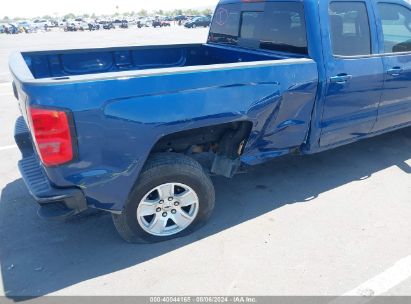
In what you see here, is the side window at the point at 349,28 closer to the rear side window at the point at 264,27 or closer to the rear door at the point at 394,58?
the rear door at the point at 394,58

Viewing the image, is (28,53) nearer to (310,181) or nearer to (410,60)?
(310,181)

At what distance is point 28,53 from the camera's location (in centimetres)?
355

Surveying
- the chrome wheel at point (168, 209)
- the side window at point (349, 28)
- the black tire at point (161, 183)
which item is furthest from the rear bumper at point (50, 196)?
the side window at point (349, 28)

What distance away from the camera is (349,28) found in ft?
11.7

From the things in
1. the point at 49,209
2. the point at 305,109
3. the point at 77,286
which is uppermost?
the point at 305,109

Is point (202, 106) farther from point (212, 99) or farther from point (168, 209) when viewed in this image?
point (168, 209)

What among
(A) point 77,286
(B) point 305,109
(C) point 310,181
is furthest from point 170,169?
(C) point 310,181

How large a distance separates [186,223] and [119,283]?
2.51 feet

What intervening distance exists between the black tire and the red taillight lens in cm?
62

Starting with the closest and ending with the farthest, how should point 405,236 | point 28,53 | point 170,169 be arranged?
point 170,169, point 405,236, point 28,53

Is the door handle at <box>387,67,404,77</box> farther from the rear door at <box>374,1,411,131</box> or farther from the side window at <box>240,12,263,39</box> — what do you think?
the side window at <box>240,12,263,39</box>

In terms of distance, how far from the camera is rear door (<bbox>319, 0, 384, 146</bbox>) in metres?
3.34

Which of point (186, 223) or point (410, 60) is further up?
point (410, 60)

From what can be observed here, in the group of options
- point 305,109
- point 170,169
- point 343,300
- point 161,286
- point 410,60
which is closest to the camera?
point 343,300
